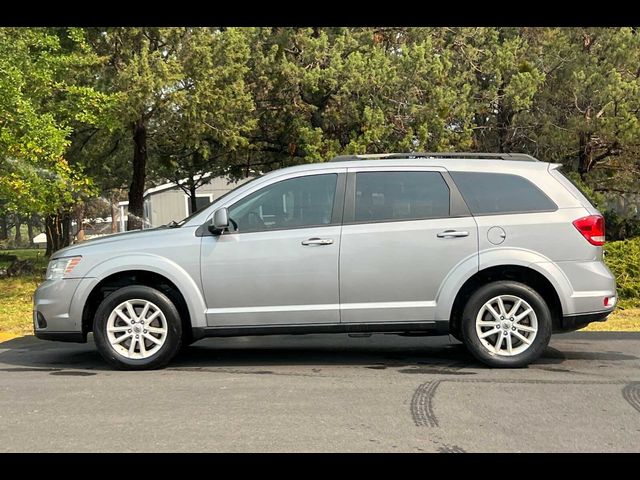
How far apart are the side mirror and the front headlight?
4.36 ft

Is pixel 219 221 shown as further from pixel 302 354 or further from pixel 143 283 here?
pixel 302 354

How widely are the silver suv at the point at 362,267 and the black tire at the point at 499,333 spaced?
1cm

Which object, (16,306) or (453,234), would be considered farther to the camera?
(16,306)

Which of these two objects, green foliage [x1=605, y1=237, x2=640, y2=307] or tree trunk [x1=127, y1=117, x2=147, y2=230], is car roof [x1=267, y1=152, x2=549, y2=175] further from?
tree trunk [x1=127, y1=117, x2=147, y2=230]

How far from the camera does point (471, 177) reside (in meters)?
6.21

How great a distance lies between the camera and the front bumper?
6.14m

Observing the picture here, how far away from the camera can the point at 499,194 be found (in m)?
6.14

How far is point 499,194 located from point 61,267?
422 centimetres

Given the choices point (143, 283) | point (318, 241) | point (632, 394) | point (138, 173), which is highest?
point (138, 173)

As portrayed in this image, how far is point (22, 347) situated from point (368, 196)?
177 inches

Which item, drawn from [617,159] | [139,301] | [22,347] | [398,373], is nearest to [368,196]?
[398,373]

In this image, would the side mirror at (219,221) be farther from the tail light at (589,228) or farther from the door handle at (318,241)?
the tail light at (589,228)

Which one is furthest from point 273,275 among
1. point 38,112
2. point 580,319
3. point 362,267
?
point 38,112

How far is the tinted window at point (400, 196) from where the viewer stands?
611cm
